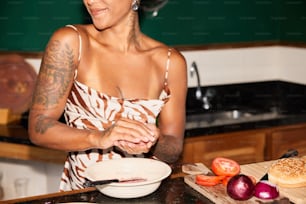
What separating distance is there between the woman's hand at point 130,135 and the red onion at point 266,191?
340 mm

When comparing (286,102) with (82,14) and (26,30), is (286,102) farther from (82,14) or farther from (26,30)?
(26,30)

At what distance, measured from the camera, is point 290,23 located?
3.89 meters

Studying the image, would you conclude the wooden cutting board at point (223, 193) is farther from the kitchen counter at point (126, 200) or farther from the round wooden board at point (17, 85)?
the round wooden board at point (17, 85)

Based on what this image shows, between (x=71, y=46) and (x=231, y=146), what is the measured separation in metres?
1.58

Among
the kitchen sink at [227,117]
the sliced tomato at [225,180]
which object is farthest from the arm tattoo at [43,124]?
the kitchen sink at [227,117]

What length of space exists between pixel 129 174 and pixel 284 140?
6.27 ft

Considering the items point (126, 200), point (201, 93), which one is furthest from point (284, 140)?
point (126, 200)

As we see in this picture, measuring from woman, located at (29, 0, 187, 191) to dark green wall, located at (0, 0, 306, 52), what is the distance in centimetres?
137

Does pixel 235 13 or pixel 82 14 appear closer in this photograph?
pixel 82 14

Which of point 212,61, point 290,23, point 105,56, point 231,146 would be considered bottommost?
point 231,146

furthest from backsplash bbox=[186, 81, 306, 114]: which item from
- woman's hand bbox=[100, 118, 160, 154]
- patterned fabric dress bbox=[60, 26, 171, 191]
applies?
woman's hand bbox=[100, 118, 160, 154]

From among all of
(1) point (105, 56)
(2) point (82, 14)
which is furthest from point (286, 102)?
(1) point (105, 56)

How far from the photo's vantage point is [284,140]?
3287 millimetres

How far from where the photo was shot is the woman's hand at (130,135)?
1.53 meters
